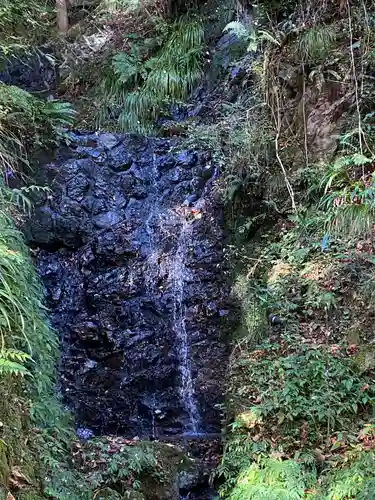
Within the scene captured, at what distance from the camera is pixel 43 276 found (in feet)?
21.0

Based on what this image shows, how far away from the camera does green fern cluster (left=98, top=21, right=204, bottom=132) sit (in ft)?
28.4

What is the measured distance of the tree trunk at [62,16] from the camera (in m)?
11.4

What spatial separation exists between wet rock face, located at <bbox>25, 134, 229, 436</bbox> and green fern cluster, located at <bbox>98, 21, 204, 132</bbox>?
3.17 feet

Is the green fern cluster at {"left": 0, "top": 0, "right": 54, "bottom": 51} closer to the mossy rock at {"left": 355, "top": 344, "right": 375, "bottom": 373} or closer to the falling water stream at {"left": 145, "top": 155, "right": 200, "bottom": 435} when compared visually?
the falling water stream at {"left": 145, "top": 155, "right": 200, "bottom": 435}

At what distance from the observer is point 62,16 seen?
37.6ft

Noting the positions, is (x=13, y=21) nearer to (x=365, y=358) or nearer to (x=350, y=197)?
(x=350, y=197)

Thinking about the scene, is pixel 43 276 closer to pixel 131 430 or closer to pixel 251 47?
pixel 131 430

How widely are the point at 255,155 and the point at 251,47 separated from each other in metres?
1.25

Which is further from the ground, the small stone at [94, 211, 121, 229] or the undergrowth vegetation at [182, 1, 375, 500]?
the undergrowth vegetation at [182, 1, 375, 500]

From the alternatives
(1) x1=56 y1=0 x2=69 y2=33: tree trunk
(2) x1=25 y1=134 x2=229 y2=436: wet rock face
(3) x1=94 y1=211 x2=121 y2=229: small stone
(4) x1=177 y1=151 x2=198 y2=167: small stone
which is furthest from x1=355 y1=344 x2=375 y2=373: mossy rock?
(1) x1=56 y1=0 x2=69 y2=33: tree trunk

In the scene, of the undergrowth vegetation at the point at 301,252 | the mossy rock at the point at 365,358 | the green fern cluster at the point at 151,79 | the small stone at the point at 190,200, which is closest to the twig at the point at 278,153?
the undergrowth vegetation at the point at 301,252

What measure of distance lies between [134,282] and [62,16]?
8.15m

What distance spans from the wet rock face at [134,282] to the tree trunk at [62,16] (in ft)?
16.6

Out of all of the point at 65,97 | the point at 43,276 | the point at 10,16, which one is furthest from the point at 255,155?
the point at 65,97
